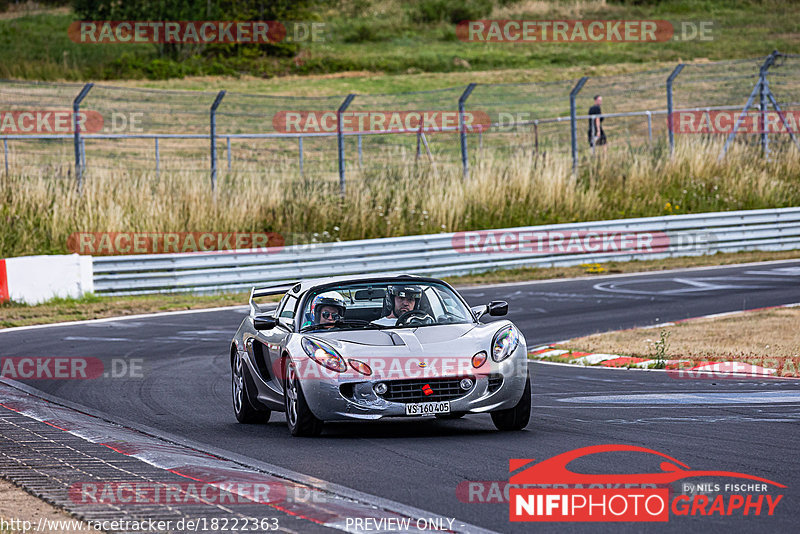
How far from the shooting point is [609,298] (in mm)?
19578

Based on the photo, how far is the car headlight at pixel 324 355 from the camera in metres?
8.69

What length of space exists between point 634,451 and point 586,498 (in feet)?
4.66

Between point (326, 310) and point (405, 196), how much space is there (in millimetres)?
16591

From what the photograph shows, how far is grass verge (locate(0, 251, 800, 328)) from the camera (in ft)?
63.7

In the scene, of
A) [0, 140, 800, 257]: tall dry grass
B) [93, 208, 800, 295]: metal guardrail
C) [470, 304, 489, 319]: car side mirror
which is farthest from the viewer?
[0, 140, 800, 257]: tall dry grass

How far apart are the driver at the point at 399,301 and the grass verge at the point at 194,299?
10169mm

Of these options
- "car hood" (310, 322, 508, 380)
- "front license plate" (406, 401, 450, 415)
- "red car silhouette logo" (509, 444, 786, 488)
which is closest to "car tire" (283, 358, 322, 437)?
"car hood" (310, 322, 508, 380)

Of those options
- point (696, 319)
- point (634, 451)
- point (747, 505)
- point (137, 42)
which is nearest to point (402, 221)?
point (696, 319)

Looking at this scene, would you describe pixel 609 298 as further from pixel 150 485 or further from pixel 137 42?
pixel 137 42

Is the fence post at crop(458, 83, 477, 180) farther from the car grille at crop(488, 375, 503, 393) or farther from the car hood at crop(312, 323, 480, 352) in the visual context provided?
the car grille at crop(488, 375, 503, 393)

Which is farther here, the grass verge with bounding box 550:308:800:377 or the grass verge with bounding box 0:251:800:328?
the grass verge with bounding box 0:251:800:328

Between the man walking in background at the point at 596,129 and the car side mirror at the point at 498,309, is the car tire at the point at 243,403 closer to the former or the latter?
the car side mirror at the point at 498,309

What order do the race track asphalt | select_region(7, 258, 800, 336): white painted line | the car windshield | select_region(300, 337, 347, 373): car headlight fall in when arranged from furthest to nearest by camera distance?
select_region(7, 258, 800, 336): white painted line → the car windshield → select_region(300, 337, 347, 373): car headlight → the race track asphalt

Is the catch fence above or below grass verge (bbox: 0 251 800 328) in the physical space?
above
